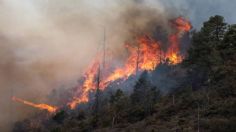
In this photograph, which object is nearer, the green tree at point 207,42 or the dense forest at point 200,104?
the dense forest at point 200,104

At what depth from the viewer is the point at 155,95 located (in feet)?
227

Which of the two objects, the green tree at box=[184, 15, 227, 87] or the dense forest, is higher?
the green tree at box=[184, 15, 227, 87]

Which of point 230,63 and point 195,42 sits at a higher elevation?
point 195,42

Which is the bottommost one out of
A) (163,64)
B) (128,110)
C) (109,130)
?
(109,130)

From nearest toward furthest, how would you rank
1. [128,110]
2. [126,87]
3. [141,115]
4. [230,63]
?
[230,63]
[141,115]
[128,110]
[126,87]

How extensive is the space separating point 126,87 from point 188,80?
161 feet

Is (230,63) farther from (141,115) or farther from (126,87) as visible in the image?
(126,87)

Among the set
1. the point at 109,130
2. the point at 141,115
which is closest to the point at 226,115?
the point at 109,130

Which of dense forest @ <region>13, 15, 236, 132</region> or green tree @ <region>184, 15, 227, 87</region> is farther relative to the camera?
green tree @ <region>184, 15, 227, 87</region>

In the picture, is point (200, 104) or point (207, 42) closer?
point (200, 104)

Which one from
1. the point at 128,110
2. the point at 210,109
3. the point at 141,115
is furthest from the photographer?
the point at 128,110

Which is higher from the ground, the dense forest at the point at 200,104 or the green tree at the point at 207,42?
the green tree at the point at 207,42

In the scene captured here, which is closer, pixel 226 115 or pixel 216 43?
pixel 226 115

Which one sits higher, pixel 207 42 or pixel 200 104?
pixel 207 42
